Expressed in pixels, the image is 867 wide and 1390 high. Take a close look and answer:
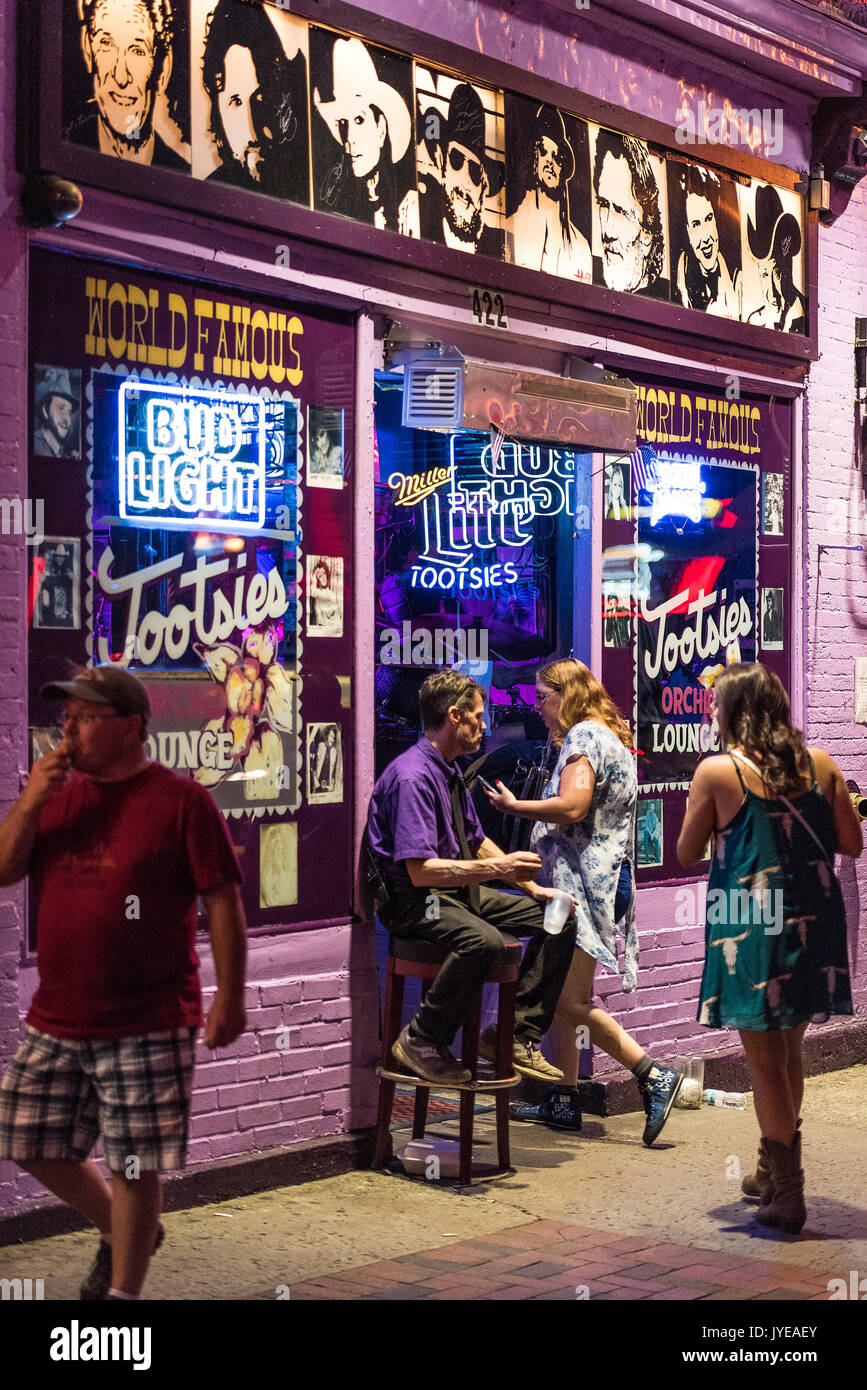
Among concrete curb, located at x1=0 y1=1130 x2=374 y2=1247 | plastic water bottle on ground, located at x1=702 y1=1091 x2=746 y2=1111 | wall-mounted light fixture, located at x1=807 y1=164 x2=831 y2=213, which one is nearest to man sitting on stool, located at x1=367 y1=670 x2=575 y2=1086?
concrete curb, located at x1=0 y1=1130 x2=374 y2=1247

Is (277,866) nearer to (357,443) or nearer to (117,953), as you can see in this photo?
(357,443)

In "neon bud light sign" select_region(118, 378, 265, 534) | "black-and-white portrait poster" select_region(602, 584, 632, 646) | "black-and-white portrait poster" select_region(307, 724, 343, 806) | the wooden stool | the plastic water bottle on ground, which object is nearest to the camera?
"neon bud light sign" select_region(118, 378, 265, 534)

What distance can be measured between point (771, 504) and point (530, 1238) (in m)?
5.14

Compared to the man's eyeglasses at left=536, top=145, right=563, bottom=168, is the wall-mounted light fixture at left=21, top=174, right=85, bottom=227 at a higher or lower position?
lower

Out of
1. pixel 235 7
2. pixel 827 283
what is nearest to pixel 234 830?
pixel 235 7

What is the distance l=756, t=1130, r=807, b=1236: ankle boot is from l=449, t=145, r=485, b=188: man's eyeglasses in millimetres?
4348

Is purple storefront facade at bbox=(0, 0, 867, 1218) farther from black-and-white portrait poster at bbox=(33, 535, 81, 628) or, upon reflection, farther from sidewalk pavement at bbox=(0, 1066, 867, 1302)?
sidewalk pavement at bbox=(0, 1066, 867, 1302)

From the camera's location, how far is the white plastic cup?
24.2 feet

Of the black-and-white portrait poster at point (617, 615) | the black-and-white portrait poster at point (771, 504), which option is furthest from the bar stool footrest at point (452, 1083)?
the black-and-white portrait poster at point (771, 504)

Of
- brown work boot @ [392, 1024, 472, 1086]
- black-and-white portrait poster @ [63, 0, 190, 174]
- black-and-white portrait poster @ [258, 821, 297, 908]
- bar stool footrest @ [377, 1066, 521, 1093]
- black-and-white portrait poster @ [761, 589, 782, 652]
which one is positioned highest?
black-and-white portrait poster @ [63, 0, 190, 174]

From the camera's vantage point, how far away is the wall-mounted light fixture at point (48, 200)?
591 cm

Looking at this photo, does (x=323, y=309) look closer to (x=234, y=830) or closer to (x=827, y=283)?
(x=234, y=830)

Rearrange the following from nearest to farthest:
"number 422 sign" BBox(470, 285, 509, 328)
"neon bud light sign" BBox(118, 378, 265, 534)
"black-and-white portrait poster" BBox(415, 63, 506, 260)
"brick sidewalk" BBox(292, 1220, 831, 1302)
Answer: "brick sidewalk" BBox(292, 1220, 831, 1302) → "neon bud light sign" BBox(118, 378, 265, 534) → "black-and-white portrait poster" BBox(415, 63, 506, 260) → "number 422 sign" BBox(470, 285, 509, 328)

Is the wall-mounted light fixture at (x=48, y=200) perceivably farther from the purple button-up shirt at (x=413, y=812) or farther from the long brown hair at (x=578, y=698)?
the long brown hair at (x=578, y=698)
